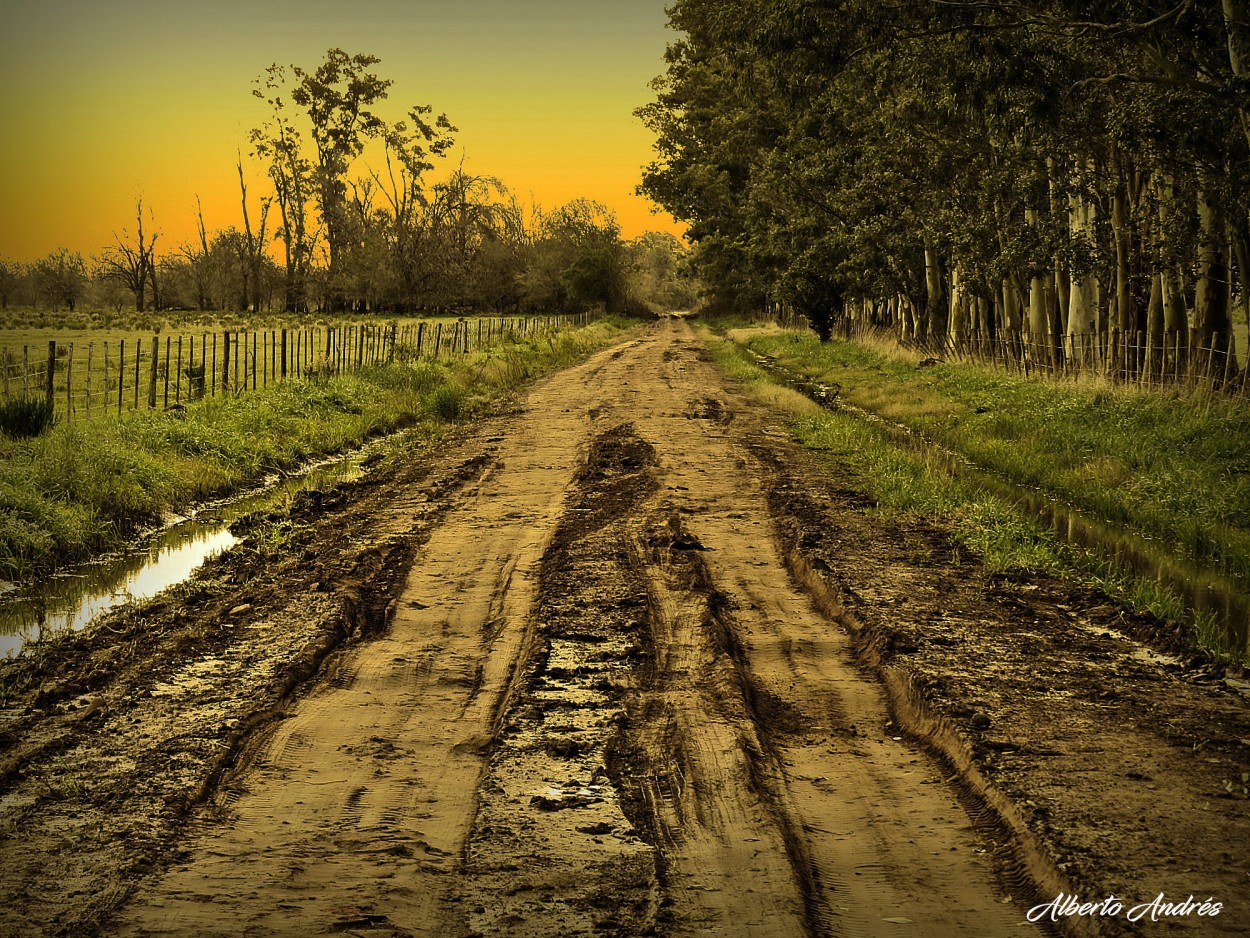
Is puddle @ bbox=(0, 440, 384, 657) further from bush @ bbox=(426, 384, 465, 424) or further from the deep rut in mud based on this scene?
bush @ bbox=(426, 384, 465, 424)

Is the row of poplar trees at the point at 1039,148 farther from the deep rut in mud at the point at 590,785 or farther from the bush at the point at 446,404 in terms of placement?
the deep rut in mud at the point at 590,785

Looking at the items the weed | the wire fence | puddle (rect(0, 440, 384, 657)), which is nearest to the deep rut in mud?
the weed

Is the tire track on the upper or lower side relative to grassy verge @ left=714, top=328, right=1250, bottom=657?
lower

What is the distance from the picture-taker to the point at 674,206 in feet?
191

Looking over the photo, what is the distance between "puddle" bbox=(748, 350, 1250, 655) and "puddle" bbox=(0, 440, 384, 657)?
342 inches

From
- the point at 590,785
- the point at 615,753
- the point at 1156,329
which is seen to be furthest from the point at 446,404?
the point at 590,785

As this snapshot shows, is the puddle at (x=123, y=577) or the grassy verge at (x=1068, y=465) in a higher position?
the grassy verge at (x=1068, y=465)

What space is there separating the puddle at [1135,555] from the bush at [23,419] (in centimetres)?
1264

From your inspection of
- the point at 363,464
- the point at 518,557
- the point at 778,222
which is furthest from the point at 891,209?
the point at 518,557

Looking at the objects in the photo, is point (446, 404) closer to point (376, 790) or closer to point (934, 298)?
point (376, 790)

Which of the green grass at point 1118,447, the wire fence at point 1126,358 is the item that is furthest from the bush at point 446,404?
the wire fence at point 1126,358

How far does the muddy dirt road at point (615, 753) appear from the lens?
4195mm

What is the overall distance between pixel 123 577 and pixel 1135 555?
971cm

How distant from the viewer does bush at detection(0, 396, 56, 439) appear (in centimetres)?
1470
